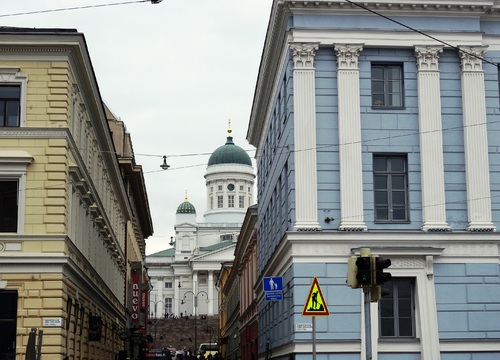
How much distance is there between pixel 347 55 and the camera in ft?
105

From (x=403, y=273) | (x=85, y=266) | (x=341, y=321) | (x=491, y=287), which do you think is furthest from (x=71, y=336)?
(x=491, y=287)

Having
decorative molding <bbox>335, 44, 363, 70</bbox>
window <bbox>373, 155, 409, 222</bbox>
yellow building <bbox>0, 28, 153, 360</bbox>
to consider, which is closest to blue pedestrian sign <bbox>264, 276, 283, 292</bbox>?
window <bbox>373, 155, 409, 222</bbox>

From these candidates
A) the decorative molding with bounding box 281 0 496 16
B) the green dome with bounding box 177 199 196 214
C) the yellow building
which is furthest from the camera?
the green dome with bounding box 177 199 196 214

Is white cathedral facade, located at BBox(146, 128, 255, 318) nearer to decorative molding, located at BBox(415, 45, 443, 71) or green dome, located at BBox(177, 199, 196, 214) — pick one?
green dome, located at BBox(177, 199, 196, 214)

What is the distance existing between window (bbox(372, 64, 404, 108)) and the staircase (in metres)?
111

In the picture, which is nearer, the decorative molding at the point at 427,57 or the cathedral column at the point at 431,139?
the cathedral column at the point at 431,139

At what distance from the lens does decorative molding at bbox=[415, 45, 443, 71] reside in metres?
32.1

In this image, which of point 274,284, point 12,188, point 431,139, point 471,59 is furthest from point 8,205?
point 471,59

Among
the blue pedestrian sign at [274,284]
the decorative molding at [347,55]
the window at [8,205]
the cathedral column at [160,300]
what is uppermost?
the cathedral column at [160,300]

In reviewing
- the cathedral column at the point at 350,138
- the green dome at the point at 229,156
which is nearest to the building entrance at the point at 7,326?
the cathedral column at the point at 350,138

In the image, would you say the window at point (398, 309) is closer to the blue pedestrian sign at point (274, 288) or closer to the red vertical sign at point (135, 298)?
the blue pedestrian sign at point (274, 288)

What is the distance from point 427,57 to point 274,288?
343 inches

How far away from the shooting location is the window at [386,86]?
106ft

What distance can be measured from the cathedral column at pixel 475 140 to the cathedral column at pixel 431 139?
2.70 feet
